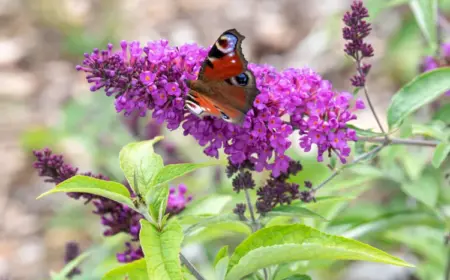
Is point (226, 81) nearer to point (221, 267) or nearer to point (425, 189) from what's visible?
point (221, 267)

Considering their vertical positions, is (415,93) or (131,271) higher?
(415,93)

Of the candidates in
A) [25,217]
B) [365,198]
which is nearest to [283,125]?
[365,198]

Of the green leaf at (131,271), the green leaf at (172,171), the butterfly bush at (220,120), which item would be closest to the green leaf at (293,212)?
the butterfly bush at (220,120)

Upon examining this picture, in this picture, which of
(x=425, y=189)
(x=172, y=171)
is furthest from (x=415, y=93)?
(x=172, y=171)

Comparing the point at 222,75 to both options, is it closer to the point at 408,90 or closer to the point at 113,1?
the point at 408,90

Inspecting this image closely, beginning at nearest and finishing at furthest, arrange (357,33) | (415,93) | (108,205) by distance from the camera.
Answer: (108,205), (357,33), (415,93)

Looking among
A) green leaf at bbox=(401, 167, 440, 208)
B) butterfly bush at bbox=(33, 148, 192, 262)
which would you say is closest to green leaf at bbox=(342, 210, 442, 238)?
green leaf at bbox=(401, 167, 440, 208)
